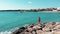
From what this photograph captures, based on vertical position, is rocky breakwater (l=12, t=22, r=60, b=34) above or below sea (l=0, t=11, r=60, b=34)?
above

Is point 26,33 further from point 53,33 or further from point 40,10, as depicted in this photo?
point 40,10

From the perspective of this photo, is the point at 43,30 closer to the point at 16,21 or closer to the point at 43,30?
the point at 43,30

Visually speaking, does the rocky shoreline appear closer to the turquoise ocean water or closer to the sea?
the sea

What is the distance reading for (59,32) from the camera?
12.6 meters

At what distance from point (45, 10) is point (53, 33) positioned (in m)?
163

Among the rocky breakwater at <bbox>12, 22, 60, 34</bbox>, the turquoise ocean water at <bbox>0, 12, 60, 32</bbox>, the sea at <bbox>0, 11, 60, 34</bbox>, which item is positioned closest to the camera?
the rocky breakwater at <bbox>12, 22, 60, 34</bbox>

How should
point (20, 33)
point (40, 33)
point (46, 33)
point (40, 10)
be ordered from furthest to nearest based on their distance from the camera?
point (40, 10)
point (20, 33)
point (40, 33)
point (46, 33)

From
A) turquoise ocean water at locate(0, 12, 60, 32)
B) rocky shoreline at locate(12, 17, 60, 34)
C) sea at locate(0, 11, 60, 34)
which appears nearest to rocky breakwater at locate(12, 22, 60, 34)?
rocky shoreline at locate(12, 17, 60, 34)

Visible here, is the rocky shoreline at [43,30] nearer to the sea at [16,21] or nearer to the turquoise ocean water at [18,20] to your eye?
the sea at [16,21]

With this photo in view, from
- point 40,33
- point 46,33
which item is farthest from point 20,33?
point 46,33

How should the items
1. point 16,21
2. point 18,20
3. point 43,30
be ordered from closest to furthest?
point 43,30 < point 16,21 < point 18,20

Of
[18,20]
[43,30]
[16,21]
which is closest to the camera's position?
[43,30]

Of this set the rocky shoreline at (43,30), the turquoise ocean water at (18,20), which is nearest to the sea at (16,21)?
the turquoise ocean water at (18,20)

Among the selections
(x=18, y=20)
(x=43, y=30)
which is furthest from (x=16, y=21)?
(x=43, y=30)
